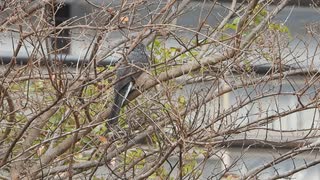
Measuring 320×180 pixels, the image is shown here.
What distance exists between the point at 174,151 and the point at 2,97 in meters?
1.56

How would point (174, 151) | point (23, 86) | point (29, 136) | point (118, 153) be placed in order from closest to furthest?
point (174, 151) < point (118, 153) < point (29, 136) < point (23, 86)

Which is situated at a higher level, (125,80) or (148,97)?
(125,80)

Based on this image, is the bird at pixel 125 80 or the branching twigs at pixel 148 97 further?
the bird at pixel 125 80

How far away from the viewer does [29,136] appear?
8.13 m

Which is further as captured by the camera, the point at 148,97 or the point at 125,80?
the point at 125,80

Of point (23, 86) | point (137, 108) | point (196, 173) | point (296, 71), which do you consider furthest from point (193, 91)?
point (23, 86)

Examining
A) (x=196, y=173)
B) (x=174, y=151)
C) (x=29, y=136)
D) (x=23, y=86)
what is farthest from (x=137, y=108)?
(x=23, y=86)

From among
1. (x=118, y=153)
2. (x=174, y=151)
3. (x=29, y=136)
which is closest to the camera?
(x=174, y=151)

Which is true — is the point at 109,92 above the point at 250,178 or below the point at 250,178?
above

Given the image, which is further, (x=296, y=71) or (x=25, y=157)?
(x=296, y=71)

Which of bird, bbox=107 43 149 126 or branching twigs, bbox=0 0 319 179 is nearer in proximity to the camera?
branching twigs, bbox=0 0 319 179

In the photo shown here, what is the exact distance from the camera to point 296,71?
27.1 feet

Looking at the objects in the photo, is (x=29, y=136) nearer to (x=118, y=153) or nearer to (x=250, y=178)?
(x=118, y=153)

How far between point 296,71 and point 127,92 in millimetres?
1691
